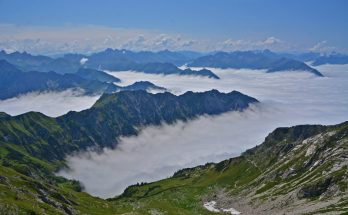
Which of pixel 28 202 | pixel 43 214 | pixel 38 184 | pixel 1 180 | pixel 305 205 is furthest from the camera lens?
pixel 305 205

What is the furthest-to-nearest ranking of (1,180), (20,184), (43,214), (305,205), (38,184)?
(305,205)
(38,184)
(20,184)
(1,180)
(43,214)

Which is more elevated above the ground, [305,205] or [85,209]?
[85,209]

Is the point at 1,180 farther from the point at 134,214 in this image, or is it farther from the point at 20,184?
the point at 134,214

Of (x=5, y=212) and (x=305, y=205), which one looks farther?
(x=305, y=205)

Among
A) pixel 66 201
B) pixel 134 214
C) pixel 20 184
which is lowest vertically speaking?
pixel 134 214

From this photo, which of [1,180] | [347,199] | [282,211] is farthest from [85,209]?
[347,199]

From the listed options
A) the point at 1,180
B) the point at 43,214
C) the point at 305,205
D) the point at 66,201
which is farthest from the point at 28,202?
the point at 305,205

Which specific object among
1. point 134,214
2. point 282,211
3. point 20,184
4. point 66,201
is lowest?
point 282,211

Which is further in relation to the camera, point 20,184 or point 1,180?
point 20,184

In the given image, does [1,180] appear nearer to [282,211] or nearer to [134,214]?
[134,214]
